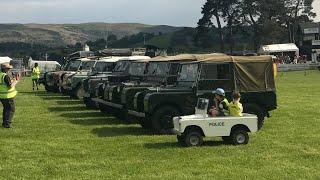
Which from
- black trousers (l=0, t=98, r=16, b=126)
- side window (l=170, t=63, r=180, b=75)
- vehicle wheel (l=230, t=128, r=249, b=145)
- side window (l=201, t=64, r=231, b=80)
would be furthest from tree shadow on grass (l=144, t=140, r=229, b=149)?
black trousers (l=0, t=98, r=16, b=126)

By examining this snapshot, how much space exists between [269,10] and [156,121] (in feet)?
266

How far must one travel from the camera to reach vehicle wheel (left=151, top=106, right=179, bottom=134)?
45.0ft

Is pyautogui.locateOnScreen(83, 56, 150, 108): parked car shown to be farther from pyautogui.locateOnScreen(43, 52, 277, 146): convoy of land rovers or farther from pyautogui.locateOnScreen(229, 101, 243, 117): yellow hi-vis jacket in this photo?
pyautogui.locateOnScreen(229, 101, 243, 117): yellow hi-vis jacket

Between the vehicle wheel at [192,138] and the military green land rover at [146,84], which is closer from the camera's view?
the vehicle wheel at [192,138]

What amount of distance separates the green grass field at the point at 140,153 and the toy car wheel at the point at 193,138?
20cm

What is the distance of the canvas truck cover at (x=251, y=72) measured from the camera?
1441 cm

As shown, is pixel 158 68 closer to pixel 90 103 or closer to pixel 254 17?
pixel 90 103

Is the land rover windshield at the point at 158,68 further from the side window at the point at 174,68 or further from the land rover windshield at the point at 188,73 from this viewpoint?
the land rover windshield at the point at 188,73

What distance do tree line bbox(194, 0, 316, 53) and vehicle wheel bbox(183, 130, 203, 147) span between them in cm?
7768

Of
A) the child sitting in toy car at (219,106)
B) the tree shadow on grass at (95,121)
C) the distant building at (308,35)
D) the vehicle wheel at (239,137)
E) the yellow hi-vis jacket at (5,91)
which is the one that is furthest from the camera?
the distant building at (308,35)

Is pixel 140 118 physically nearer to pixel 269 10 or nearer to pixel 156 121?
pixel 156 121

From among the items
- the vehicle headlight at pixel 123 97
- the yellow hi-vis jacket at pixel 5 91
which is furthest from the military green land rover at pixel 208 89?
the yellow hi-vis jacket at pixel 5 91

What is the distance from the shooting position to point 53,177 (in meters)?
9.05

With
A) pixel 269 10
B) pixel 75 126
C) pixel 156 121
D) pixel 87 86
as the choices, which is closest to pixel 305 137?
pixel 156 121
